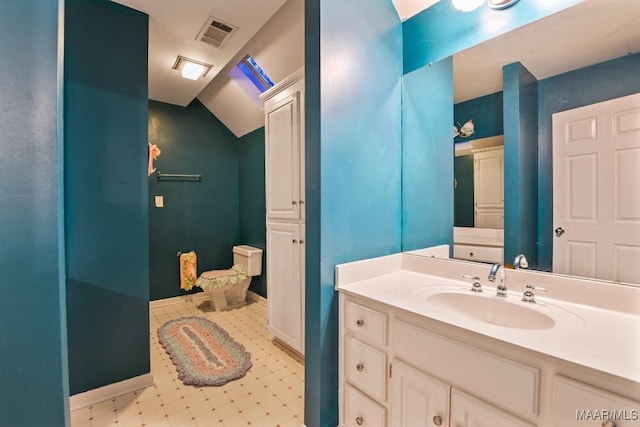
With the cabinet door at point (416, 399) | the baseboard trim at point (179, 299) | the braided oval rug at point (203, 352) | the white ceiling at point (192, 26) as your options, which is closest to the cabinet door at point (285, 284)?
the braided oval rug at point (203, 352)

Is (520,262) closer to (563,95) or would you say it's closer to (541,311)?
(541,311)

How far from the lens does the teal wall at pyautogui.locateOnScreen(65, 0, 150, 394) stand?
1.64 m

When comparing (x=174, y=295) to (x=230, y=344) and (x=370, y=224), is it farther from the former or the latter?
(x=370, y=224)

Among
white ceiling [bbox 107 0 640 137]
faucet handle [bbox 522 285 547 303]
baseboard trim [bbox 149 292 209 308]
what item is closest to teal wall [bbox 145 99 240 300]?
baseboard trim [bbox 149 292 209 308]

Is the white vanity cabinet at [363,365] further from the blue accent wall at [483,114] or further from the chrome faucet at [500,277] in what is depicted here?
the blue accent wall at [483,114]

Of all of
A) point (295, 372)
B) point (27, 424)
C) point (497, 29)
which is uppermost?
point (497, 29)

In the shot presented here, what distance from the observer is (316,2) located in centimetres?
134

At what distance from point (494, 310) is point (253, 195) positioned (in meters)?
2.88

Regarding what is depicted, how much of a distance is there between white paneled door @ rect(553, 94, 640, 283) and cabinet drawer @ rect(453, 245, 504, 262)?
23 cm

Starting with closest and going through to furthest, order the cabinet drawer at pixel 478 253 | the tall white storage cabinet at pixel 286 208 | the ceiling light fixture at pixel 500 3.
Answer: the ceiling light fixture at pixel 500 3 → the cabinet drawer at pixel 478 253 → the tall white storage cabinet at pixel 286 208

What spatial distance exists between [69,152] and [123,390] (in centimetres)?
149

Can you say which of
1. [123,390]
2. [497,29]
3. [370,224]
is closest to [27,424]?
[123,390]

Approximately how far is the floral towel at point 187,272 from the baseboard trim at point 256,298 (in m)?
0.67

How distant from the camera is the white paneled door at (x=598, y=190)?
1025mm
